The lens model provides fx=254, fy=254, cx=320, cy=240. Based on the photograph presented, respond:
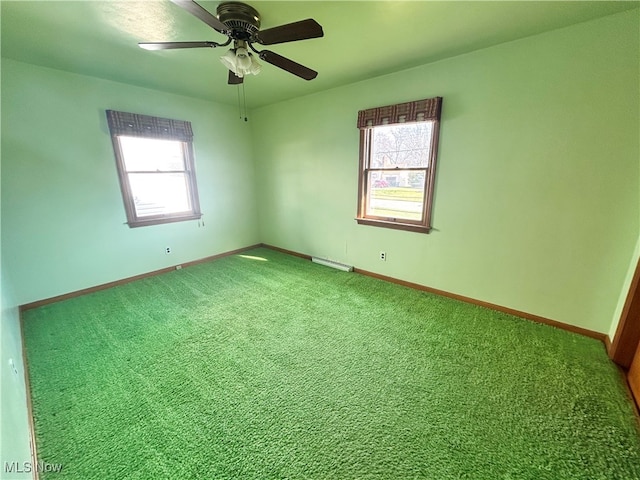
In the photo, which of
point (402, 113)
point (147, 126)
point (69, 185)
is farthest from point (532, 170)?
point (69, 185)

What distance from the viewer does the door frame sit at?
5.97 ft

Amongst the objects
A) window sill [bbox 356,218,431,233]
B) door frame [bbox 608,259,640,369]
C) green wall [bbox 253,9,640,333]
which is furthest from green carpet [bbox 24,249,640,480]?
window sill [bbox 356,218,431,233]

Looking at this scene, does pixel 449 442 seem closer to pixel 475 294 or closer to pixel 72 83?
pixel 475 294

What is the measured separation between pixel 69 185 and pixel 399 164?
3904mm

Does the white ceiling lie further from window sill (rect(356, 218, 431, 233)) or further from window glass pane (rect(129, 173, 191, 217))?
window sill (rect(356, 218, 431, 233))

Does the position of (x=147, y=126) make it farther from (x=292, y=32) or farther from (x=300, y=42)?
(x=292, y=32)

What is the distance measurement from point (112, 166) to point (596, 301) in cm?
532

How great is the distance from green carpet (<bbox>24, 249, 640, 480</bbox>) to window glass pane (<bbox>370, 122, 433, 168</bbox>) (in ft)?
5.47

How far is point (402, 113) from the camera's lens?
2848 millimetres

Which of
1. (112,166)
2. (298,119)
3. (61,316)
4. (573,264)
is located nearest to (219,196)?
(112,166)

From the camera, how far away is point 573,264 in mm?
2236

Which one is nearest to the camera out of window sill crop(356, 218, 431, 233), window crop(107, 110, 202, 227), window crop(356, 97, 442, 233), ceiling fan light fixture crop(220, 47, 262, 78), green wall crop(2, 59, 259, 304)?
ceiling fan light fixture crop(220, 47, 262, 78)

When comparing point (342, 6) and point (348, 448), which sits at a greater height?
point (342, 6)

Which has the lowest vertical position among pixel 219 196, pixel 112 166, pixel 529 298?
pixel 529 298
